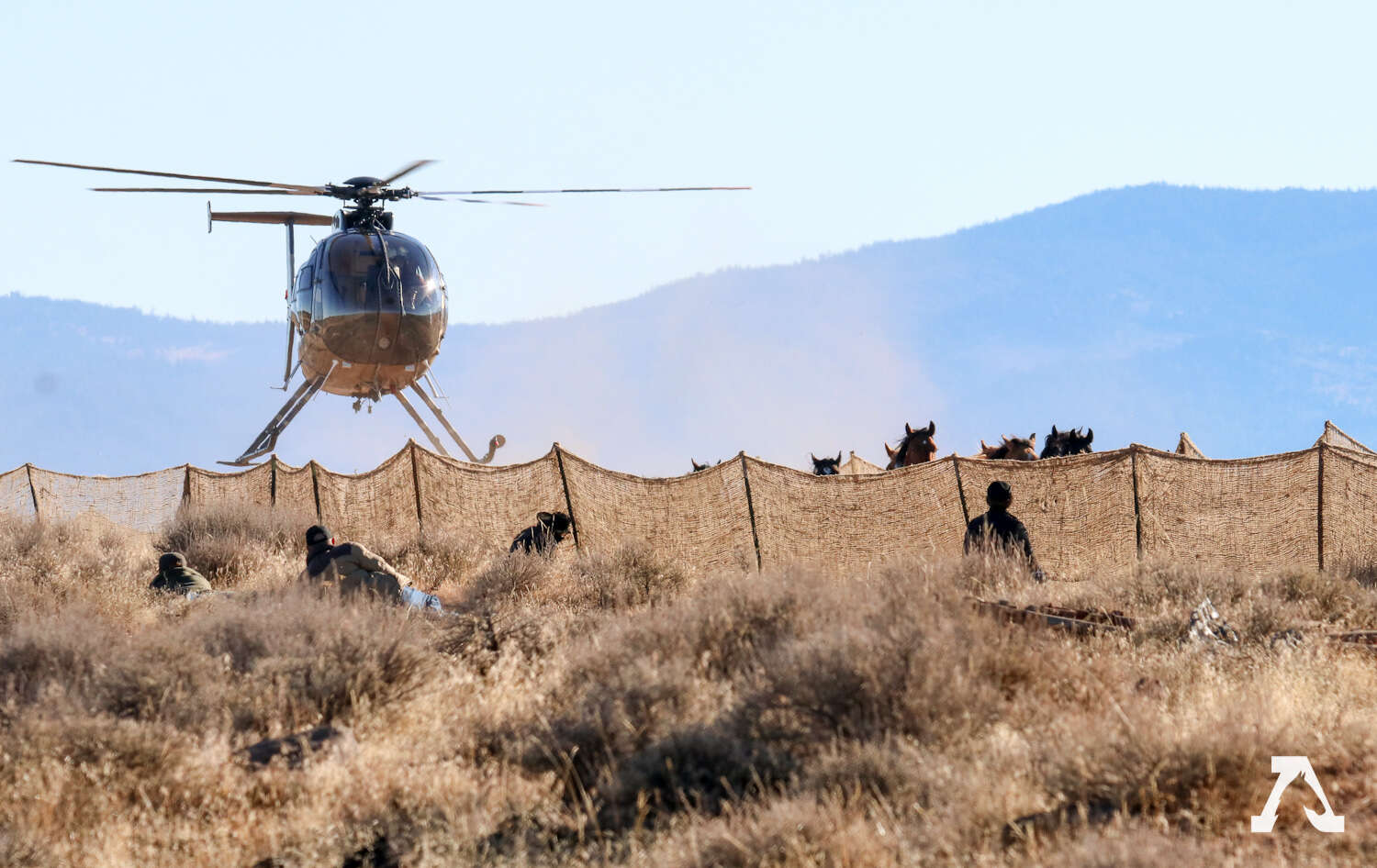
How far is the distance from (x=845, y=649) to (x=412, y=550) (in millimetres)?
10827

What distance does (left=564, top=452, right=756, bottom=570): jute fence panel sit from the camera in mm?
16812

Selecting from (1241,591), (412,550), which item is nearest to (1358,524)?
(1241,591)

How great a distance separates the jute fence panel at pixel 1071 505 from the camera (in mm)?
16516

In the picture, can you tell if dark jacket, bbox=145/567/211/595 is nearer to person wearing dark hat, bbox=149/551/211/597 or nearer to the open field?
person wearing dark hat, bbox=149/551/211/597

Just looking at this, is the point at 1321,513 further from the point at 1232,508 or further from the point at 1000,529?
the point at 1000,529

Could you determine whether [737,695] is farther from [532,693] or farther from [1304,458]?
[1304,458]

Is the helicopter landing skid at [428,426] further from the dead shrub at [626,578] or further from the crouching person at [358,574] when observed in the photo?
the crouching person at [358,574]

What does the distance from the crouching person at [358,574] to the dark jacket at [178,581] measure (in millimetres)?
1820

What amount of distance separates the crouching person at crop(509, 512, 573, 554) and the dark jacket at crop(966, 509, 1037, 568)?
4851 mm

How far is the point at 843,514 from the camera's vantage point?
16953 mm

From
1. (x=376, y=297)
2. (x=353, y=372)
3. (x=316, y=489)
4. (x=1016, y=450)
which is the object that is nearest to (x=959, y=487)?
(x=1016, y=450)

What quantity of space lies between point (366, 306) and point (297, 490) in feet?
21.0

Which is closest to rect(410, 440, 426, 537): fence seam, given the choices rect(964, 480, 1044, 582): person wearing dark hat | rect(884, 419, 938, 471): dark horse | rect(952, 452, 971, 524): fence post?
rect(884, 419, 938, 471): dark horse

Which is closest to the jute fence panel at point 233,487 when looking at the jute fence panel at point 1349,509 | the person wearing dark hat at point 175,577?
the person wearing dark hat at point 175,577
